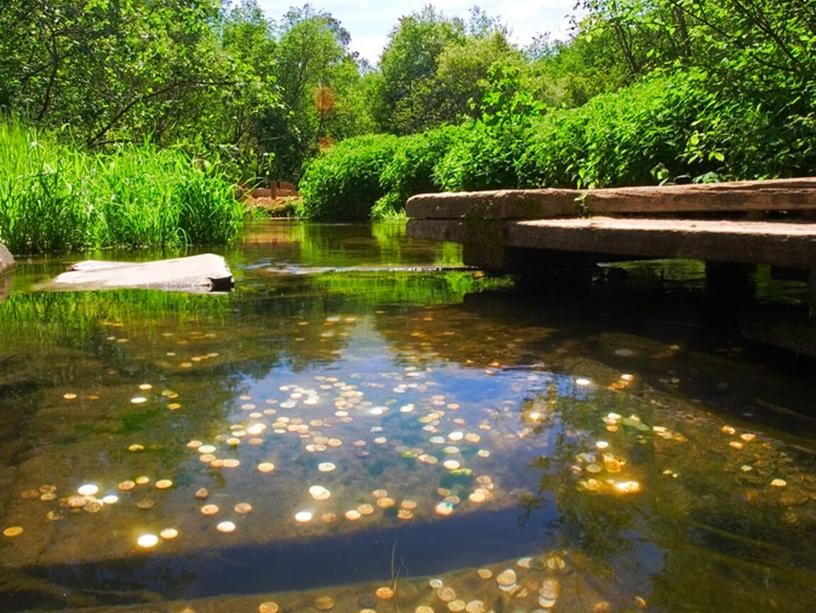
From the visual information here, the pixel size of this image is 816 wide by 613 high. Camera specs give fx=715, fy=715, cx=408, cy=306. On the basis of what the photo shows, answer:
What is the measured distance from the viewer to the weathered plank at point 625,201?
3443 millimetres

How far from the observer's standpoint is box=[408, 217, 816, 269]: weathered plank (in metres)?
2.73

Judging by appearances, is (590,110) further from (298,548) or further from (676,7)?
(298,548)

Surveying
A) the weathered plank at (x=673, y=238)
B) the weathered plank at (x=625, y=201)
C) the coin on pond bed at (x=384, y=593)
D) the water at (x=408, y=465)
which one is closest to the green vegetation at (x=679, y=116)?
the weathered plank at (x=625, y=201)

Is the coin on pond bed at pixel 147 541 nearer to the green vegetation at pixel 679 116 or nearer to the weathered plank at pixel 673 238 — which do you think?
the weathered plank at pixel 673 238

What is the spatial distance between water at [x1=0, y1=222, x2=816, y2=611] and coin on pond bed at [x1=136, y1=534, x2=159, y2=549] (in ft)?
0.04

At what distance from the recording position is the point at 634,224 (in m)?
3.72

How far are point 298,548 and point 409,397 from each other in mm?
1069

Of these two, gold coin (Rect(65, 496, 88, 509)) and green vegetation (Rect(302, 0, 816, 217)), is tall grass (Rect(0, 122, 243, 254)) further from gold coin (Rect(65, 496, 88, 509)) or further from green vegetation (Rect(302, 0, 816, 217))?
gold coin (Rect(65, 496, 88, 509))

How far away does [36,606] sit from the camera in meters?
1.31

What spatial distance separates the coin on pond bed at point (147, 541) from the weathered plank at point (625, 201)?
123 inches

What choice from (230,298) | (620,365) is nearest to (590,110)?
(230,298)

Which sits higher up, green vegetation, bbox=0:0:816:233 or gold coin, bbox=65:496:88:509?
green vegetation, bbox=0:0:816:233

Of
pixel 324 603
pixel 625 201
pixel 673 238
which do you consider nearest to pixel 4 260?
pixel 625 201

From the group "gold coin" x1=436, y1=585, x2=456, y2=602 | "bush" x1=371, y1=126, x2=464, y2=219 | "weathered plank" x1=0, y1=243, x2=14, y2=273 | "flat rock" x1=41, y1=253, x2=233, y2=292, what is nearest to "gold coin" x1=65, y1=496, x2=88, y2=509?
"gold coin" x1=436, y1=585, x2=456, y2=602
